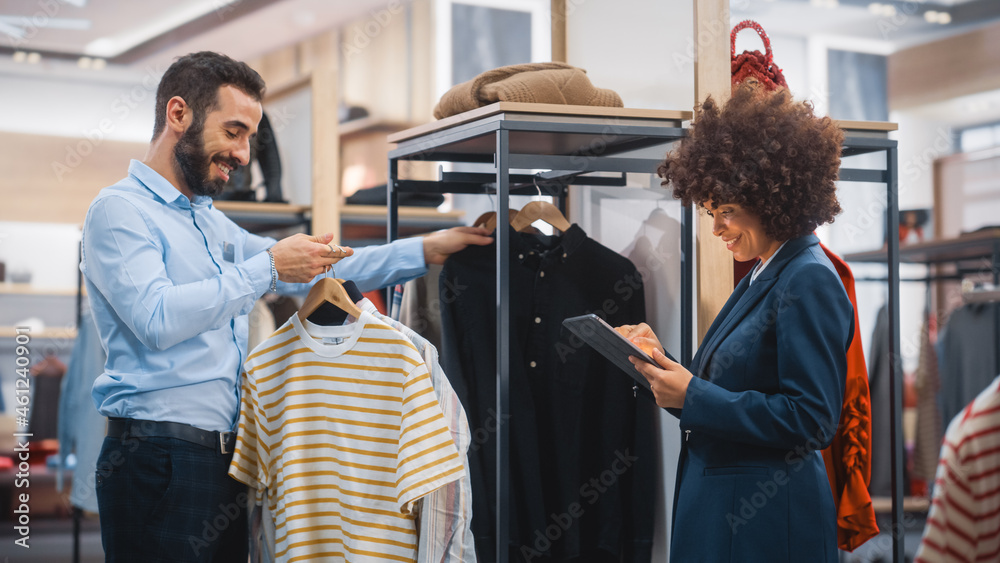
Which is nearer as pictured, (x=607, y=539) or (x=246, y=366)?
(x=246, y=366)

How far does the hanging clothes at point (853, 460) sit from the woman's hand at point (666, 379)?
0.59 metres

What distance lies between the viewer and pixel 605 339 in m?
1.85

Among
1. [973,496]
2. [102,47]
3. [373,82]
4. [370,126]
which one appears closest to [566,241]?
[973,496]

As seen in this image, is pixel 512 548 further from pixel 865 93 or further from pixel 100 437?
pixel 865 93

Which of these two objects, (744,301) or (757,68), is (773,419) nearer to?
(744,301)

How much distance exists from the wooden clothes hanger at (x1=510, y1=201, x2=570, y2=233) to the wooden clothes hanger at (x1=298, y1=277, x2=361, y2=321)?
0.62 metres

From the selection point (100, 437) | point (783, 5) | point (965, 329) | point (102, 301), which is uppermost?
point (783, 5)

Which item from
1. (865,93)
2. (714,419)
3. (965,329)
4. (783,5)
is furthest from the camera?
(865,93)

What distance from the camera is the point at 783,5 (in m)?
6.40

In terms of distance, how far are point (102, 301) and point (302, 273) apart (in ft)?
1.51

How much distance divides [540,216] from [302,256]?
2.43 feet

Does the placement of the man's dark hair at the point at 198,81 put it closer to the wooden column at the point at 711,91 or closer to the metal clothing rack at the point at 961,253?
the wooden column at the point at 711,91

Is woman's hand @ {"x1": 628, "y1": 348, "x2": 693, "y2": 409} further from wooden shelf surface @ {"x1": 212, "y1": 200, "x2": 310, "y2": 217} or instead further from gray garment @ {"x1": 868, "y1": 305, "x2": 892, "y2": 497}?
gray garment @ {"x1": 868, "y1": 305, "x2": 892, "y2": 497}

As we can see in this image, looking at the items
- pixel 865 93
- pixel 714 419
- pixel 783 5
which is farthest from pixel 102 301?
pixel 865 93
